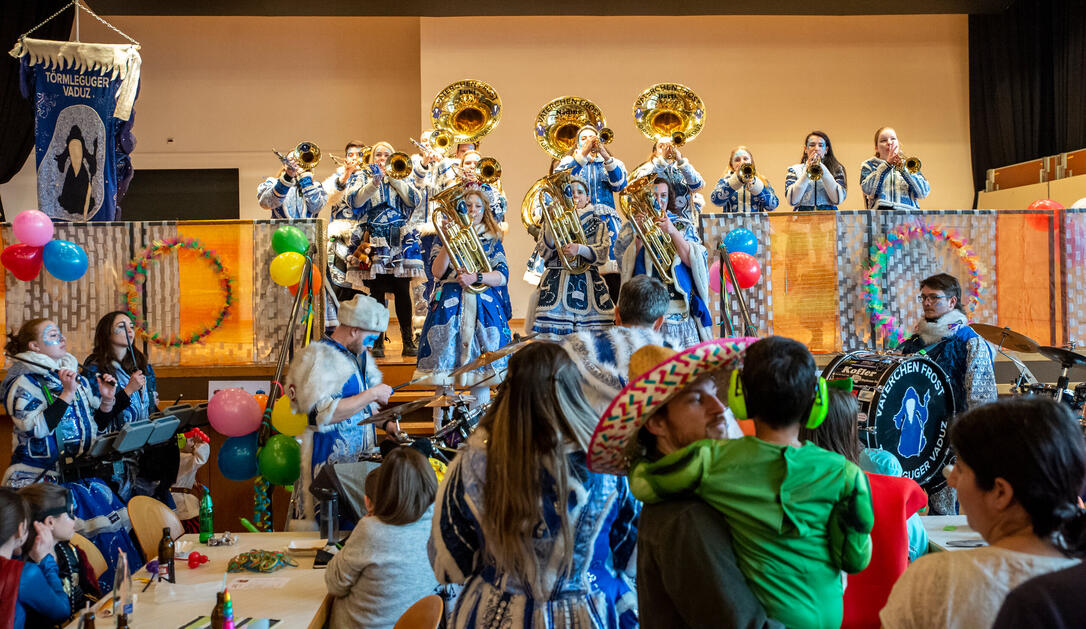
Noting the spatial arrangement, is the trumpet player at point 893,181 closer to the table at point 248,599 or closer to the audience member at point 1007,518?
the table at point 248,599

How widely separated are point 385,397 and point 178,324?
3.30m

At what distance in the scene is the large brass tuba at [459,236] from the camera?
19.1 ft

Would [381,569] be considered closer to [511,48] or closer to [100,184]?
[100,184]

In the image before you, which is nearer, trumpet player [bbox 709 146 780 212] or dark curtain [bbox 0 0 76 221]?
trumpet player [bbox 709 146 780 212]

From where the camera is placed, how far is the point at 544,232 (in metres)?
6.07

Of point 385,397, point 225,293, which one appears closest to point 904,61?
point 225,293

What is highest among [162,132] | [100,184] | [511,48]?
[511,48]

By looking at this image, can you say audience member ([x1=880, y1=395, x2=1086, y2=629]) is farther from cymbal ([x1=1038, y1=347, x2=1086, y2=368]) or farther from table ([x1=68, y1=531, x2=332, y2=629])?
cymbal ([x1=1038, y1=347, x2=1086, y2=368])

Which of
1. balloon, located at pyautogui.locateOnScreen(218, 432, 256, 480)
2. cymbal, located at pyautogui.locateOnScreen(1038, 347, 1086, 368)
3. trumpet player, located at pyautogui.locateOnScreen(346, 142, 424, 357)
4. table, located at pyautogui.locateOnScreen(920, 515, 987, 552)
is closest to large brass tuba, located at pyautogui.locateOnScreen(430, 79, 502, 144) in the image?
trumpet player, located at pyautogui.locateOnScreen(346, 142, 424, 357)

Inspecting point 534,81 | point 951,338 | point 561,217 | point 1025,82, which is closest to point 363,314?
point 561,217

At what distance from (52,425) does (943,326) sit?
4.18 meters

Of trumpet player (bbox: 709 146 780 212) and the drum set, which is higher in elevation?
trumpet player (bbox: 709 146 780 212)

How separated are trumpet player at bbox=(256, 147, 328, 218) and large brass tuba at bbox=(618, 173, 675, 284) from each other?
236 cm

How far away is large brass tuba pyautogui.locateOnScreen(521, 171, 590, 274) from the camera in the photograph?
236 inches
